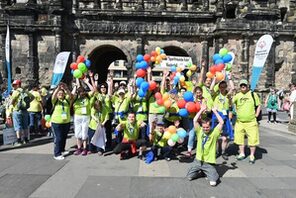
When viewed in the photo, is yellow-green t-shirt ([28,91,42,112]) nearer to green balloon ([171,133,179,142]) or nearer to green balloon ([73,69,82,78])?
green balloon ([73,69,82,78])

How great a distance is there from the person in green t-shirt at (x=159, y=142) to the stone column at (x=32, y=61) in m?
15.1

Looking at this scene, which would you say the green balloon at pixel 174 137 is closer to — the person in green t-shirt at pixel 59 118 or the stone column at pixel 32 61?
the person in green t-shirt at pixel 59 118

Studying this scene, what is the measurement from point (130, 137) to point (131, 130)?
0.18m

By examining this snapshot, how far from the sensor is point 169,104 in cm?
638

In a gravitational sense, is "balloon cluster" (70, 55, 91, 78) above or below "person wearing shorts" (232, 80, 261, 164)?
above

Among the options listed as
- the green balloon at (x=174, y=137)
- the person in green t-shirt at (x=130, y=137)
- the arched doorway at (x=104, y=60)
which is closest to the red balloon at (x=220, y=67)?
the green balloon at (x=174, y=137)

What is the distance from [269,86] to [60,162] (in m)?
18.1

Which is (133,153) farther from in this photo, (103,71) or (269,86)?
(103,71)

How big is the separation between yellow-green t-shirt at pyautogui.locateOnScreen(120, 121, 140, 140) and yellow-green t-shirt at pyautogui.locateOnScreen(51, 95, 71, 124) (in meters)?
1.39

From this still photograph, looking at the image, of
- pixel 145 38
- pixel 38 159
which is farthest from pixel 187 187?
pixel 145 38

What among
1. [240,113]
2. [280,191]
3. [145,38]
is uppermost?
[145,38]

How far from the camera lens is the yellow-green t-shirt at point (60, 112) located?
22.2 feet

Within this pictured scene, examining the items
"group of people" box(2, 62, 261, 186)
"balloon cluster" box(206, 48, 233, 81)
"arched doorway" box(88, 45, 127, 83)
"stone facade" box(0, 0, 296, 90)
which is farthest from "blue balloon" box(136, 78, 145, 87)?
"arched doorway" box(88, 45, 127, 83)

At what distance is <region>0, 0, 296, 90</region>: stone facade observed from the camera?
1952 centimetres
